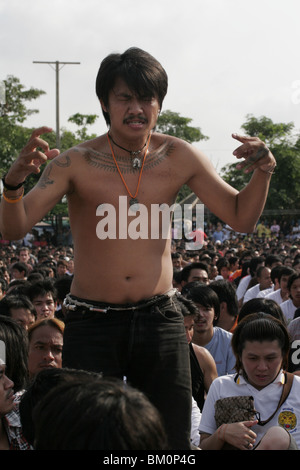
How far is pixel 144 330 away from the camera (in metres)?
2.78

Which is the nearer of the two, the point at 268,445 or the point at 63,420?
the point at 63,420

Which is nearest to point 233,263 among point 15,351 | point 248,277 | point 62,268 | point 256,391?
point 248,277

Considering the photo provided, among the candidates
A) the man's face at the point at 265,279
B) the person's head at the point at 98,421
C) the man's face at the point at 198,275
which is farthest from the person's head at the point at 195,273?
the person's head at the point at 98,421

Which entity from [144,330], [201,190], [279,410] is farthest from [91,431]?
[279,410]

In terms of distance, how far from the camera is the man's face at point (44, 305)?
6996 mm

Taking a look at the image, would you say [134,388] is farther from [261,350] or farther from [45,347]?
[45,347]

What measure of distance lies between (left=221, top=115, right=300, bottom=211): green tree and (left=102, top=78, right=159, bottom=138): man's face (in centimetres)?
3259

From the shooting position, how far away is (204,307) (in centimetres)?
608

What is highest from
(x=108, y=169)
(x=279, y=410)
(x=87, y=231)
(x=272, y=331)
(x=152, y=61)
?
(x=152, y=61)

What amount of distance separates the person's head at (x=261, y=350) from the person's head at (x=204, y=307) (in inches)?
65.0

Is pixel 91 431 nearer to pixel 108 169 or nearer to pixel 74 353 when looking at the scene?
pixel 74 353

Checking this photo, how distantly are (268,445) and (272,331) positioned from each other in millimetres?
1265

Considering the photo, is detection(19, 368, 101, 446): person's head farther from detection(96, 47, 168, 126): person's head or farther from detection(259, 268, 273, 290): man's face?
detection(259, 268, 273, 290): man's face

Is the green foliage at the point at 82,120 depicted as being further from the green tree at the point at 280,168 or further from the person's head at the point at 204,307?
the person's head at the point at 204,307
